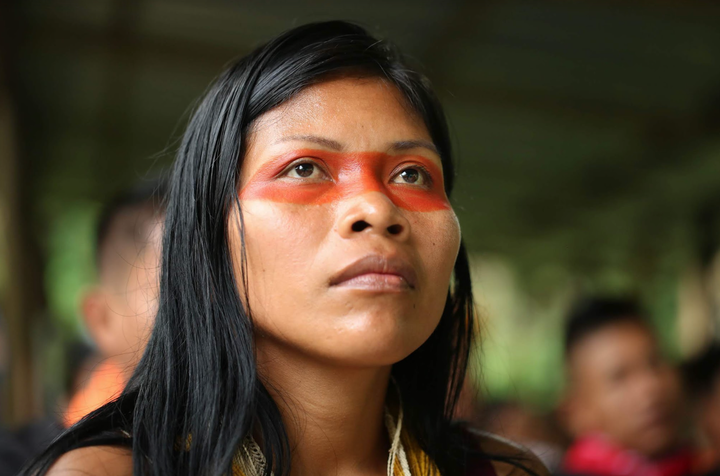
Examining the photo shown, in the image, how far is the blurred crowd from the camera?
9.65 feet

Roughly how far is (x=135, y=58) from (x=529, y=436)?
4.16 m

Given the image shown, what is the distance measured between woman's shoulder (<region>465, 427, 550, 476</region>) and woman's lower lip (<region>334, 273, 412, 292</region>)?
0.57 metres

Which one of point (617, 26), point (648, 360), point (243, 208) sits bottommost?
point (648, 360)

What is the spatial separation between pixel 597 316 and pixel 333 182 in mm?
2604

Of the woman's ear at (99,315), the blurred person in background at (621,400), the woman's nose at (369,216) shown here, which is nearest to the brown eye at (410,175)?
the woman's nose at (369,216)

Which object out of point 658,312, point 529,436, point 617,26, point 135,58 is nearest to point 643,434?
point 529,436

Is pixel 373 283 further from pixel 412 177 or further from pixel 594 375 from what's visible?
pixel 594 375

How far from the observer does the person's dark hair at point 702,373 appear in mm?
3924

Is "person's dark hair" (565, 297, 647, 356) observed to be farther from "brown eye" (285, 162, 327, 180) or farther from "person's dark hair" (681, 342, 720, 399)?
"brown eye" (285, 162, 327, 180)

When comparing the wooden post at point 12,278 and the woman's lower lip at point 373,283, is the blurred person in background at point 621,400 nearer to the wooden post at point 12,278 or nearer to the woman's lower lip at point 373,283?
the woman's lower lip at point 373,283

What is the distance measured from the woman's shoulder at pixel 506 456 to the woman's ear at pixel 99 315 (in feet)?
5.98

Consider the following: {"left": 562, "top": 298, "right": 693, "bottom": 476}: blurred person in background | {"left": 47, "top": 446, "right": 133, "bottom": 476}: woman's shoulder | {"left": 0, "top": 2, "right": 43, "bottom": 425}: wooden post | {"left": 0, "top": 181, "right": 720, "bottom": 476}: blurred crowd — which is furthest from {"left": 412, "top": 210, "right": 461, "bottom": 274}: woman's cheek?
{"left": 0, "top": 2, "right": 43, "bottom": 425}: wooden post

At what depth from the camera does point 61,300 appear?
15.0 metres

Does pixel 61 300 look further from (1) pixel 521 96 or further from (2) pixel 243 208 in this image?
(2) pixel 243 208
